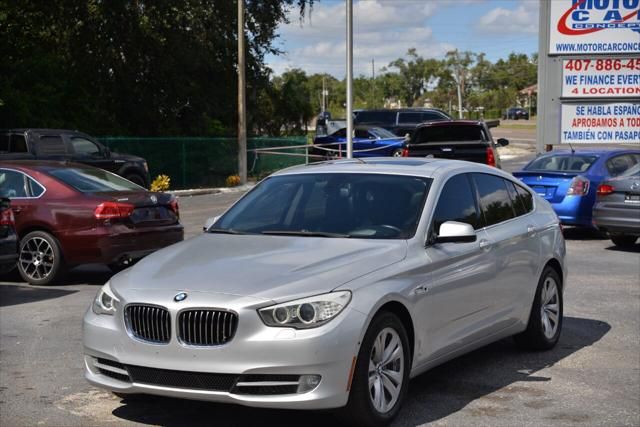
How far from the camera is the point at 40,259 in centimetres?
1217

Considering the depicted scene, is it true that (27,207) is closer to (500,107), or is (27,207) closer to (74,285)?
(74,285)

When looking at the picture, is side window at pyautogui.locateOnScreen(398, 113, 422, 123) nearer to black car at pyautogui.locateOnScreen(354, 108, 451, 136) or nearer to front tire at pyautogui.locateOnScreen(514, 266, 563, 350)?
black car at pyautogui.locateOnScreen(354, 108, 451, 136)

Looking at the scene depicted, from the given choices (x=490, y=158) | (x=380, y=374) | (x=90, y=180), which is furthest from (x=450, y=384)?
(x=490, y=158)

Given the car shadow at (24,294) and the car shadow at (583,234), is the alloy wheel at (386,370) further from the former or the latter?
the car shadow at (583,234)

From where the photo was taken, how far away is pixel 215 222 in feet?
24.8

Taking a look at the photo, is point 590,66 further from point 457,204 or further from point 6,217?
point 457,204

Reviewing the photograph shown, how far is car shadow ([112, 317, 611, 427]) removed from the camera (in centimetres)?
643

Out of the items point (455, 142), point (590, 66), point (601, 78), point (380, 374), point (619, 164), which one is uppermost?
point (590, 66)

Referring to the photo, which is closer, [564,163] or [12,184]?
[12,184]

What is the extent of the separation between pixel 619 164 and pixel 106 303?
13.5 m

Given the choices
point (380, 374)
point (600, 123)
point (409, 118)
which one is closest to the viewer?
point (380, 374)

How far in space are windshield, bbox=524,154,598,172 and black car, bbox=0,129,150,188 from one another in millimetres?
9990

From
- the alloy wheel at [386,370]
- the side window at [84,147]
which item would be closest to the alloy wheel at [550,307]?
the alloy wheel at [386,370]

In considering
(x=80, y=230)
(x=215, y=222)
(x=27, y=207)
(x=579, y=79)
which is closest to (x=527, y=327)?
(x=215, y=222)
